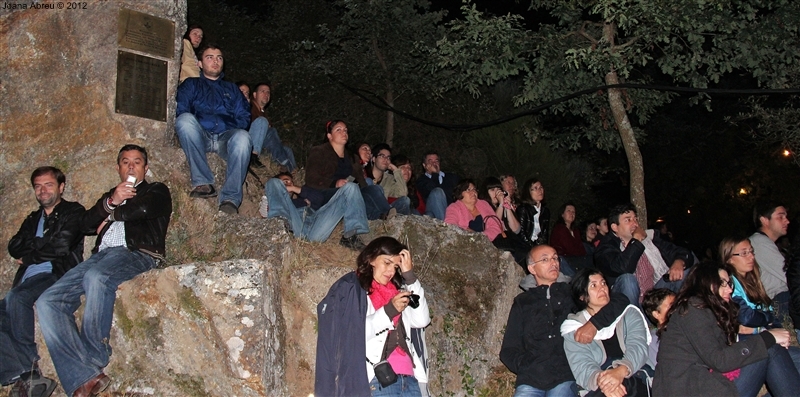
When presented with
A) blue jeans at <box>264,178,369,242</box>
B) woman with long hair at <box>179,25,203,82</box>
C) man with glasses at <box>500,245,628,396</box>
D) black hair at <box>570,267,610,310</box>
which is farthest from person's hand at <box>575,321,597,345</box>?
woman with long hair at <box>179,25,203,82</box>

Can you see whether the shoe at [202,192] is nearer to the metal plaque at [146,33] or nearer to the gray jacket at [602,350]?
the metal plaque at [146,33]

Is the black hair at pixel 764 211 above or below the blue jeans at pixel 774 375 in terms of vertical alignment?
above

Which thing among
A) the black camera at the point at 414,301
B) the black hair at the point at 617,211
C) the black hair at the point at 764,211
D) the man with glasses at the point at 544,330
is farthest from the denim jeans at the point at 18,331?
the black hair at the point at 764,211

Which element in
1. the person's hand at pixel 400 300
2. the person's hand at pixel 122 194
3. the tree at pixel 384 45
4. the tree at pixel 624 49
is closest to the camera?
the person's hand at pixel 400 300

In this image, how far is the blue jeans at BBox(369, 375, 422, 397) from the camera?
4691 millimetres

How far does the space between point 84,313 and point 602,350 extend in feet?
12.1

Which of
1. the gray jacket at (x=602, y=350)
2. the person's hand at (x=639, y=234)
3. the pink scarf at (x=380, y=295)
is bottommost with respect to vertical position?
the gray jacket at (x=602, y=350)

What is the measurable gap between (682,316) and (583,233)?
5.22 m

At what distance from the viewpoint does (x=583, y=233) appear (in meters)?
10.1

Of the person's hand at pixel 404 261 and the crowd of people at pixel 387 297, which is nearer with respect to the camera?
the crowd of people at pixel 387 297

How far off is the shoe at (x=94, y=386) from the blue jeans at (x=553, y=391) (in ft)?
9.57

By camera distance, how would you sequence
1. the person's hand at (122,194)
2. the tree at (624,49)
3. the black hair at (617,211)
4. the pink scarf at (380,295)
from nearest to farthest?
the pink scarf at (380,295)
the person's hand at (122,194)
the black hair at (617,211)
the tree at (624,49)

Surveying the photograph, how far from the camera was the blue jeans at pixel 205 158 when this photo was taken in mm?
6719

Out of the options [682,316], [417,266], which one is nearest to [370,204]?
[417,266]
